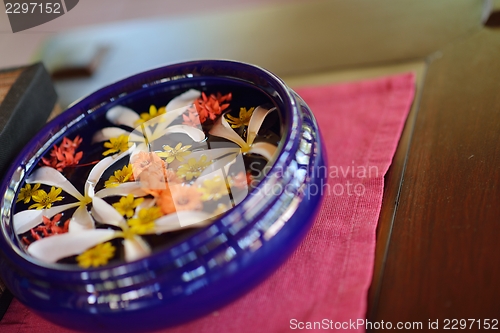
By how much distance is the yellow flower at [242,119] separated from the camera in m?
0.56

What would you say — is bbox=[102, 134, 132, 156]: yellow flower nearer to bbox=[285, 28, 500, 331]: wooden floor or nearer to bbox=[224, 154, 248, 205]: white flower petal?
bbox=[224, 154, 248, 205]: white flower petal

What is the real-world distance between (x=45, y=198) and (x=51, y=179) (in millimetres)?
32

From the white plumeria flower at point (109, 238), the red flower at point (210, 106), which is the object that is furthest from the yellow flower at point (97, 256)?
the red flower at point (210, 106)

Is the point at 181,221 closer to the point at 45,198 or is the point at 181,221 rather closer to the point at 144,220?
the point at 144,220

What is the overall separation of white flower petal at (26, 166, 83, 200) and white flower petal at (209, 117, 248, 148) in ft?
0.58

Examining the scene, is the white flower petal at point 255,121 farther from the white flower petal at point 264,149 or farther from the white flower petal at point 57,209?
the white flower petal at point 57,209

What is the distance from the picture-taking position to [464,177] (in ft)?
1.70

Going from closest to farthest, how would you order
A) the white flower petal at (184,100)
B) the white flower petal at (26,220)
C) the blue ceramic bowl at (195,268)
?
1. the blue ceramic bowl at (195,268)
2. the white flower petal at (26,220)
3. the white flower petal at (184,100)

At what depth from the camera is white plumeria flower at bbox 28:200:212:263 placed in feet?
1.44

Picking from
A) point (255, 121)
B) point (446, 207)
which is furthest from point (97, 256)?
point (446, 207)

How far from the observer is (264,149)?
1.65 ft

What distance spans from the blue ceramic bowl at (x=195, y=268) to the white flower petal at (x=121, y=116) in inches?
7.8

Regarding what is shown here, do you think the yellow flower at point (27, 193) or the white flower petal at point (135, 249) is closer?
the white flower petal at point (135, 249)

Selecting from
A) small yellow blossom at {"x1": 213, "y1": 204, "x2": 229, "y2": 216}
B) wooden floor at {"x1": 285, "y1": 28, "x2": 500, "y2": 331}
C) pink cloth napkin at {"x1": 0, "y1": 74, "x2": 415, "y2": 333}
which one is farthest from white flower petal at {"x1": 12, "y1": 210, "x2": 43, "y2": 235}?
wooden floor at {"x1": 285, "y1": 28, "x2": 500, "y2": 331}
